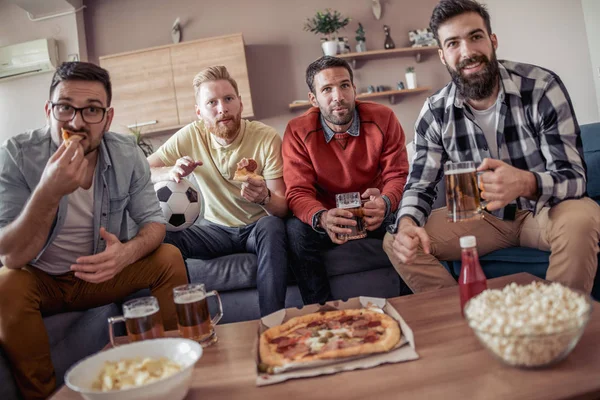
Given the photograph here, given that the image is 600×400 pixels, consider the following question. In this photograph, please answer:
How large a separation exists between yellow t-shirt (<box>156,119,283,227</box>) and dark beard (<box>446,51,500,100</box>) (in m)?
1.00

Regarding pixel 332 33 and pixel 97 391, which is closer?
pixel 97 391

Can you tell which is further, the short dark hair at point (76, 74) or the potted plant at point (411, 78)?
the potted plant at point (411, 78)

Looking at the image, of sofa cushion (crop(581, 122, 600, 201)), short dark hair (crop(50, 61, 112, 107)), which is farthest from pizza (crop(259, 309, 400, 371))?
sofa cushion (crop(581, 122, 600, 201))

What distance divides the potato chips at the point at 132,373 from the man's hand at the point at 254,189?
3.93 ft

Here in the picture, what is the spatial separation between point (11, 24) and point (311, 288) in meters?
4.13

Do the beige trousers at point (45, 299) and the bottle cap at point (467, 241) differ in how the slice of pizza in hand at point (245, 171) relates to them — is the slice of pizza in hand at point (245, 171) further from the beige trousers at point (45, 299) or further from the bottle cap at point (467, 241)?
the bottle cap at point (467, 241)

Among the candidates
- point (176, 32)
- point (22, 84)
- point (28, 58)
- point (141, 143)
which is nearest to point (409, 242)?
point (141, 143)

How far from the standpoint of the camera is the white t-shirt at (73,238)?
1700 mm

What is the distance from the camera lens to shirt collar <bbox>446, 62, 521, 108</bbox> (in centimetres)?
178

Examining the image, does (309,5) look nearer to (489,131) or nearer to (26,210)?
(489,131)

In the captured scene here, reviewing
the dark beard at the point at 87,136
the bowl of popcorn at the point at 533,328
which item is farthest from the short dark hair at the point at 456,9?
the dark beard at the point at 87,136

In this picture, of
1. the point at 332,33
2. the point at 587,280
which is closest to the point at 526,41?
the point at 332,33

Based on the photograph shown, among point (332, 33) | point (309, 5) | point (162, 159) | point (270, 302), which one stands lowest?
point (270, 302)

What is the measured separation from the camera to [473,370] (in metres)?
0.90
